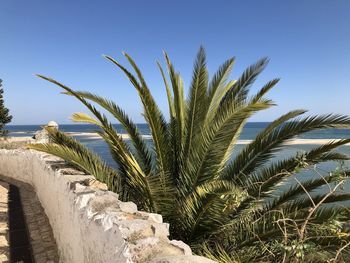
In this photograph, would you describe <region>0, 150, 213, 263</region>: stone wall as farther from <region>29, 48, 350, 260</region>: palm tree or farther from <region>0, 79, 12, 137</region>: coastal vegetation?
<region>0, 79, 12, 137</region>: coastal vegetation

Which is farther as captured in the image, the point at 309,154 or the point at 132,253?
the point at 309,154

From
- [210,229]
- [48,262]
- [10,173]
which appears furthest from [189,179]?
[10,173]

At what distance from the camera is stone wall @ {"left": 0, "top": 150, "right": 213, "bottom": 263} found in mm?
2094

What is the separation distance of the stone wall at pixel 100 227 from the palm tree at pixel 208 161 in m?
0.52

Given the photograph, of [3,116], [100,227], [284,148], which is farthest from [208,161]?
[3,116]

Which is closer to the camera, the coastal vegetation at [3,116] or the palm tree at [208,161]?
the palm tree at [208,161]

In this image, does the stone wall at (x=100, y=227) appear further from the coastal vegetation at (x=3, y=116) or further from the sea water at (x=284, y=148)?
the coastal vegetation at (x=3, y=116)

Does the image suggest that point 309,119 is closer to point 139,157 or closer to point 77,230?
point 139,157

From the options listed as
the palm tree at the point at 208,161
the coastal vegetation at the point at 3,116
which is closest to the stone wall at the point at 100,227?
the palm tree at the point at 208,161

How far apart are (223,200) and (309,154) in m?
1.41

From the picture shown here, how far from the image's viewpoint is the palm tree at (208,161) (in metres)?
3.60

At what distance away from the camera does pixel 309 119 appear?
3.77 m

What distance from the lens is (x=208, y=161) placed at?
403 cm

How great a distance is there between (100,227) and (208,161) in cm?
186
